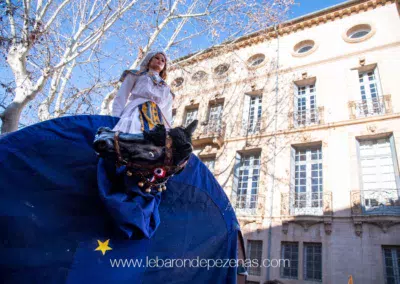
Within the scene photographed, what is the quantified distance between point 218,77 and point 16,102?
14.4 m

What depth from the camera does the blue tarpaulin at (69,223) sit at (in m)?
1.83

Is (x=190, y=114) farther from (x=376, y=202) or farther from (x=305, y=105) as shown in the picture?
(x=376, y=202)

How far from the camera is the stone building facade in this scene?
1067 centimetres

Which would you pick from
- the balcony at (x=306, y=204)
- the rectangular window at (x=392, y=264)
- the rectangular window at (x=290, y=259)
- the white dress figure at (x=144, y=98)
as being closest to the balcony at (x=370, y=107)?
the balcony at (x=306, y=204)

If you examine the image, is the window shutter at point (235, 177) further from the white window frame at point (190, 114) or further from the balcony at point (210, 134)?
the white window frame at point (190, 114)

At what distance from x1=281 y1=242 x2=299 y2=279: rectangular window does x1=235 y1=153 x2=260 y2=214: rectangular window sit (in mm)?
2193

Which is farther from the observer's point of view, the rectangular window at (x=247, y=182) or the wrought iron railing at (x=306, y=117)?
the wrought iron railing at (x=306, y=117)

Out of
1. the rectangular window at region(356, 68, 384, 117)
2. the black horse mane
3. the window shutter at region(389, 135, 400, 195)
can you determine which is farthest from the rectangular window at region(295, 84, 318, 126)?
the black horse mane

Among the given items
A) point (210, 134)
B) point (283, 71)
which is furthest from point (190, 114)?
point (283, 71)

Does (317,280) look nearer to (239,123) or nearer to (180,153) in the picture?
(239,123)

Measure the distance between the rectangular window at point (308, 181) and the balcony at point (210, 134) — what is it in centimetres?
416

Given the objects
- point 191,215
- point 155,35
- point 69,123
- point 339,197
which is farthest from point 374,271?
point 69,123

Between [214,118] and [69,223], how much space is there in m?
15.4

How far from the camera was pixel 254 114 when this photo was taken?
53.1 ft
